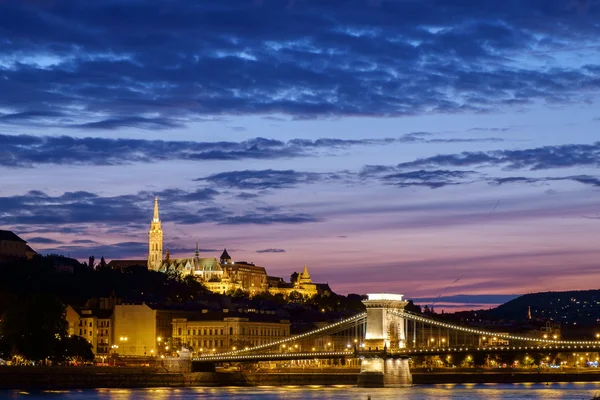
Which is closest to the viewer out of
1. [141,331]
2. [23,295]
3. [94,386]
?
[94,386]

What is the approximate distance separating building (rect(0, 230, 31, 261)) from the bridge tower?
308ft

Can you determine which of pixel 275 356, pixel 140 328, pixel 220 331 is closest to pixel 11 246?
pixel 140 328

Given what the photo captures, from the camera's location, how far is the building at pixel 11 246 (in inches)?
7042

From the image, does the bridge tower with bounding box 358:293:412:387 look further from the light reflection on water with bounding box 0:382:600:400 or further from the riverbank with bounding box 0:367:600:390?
the riverbank with bounding box 0:367:600:390

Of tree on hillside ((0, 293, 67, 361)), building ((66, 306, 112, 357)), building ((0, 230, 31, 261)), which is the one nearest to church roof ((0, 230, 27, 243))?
building ((0, 230, 31, 261))

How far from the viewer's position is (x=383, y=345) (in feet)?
294

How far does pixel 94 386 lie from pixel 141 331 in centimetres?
4109

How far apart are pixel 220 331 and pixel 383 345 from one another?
46452mm

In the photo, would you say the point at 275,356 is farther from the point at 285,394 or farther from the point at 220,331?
the point at 220,331

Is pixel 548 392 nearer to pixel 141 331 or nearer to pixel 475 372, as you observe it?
pixel 475 372

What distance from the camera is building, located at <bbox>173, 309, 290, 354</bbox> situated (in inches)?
5246

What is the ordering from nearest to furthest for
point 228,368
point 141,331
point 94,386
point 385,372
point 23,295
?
point 385,372 → point 94,386 → point 228,368 → point 141,331 → point 23,295

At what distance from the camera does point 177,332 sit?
136m

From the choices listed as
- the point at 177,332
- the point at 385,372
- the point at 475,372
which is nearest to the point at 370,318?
the point at 385,372
